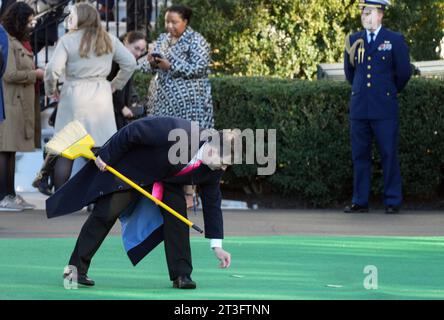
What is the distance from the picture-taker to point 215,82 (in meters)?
13.6

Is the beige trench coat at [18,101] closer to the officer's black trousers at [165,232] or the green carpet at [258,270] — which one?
the green carpet at [258,270]

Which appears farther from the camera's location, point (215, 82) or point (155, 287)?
point (215, 82)

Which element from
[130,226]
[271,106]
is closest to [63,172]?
[271,106]

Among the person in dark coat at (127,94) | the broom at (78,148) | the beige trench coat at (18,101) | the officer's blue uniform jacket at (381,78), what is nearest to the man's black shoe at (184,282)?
the broom at (78,148)

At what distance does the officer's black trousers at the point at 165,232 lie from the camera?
26.5 ft

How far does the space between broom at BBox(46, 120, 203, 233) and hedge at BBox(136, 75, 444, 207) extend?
534 centimetres

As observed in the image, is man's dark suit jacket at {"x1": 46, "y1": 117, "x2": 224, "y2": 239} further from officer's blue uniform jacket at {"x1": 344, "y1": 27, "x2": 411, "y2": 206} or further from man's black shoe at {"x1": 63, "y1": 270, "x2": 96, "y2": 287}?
officer's blue uniform jacket at {"x1": 344, "y1": 27, "x2": 411, "y2": 206}

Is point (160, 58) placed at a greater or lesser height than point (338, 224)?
greater

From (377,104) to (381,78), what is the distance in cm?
29

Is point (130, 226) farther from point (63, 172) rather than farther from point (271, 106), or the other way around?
point (271, 106)

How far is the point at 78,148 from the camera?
8172 mm

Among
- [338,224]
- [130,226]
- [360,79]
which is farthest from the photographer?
[360,79]

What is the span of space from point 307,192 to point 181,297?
5.81 m

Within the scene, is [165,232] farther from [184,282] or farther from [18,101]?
[18,101]
